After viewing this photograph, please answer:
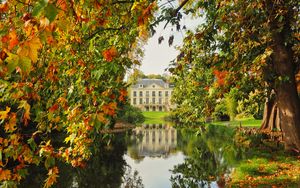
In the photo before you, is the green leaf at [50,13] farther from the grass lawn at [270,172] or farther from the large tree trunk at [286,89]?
the large tree trunk at [286,89]

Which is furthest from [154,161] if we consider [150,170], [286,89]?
[286,89]

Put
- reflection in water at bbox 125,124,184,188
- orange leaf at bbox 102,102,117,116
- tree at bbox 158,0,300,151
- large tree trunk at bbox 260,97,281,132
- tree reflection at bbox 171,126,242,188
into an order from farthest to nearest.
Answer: large tree trunk at bbox 260,97,281,132, reflection in water at bbox 125,124,184,188, tree reflection at bbox 171,126,242,188, tree at bbox 158,0,300,151, orange leaf at bbox 102,102,117,116

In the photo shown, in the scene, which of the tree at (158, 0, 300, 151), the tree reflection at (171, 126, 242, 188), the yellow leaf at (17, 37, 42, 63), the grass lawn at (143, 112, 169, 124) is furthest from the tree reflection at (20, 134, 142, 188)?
the grass lawn at (143, 112, 169, 124)

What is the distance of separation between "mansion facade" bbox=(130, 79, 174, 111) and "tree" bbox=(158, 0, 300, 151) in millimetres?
108829

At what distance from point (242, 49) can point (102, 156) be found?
47.1ft

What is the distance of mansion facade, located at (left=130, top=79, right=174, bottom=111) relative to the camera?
122125 millimetres

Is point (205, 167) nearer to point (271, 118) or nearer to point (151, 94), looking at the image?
point (271, 118)

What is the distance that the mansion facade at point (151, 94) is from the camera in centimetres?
12212

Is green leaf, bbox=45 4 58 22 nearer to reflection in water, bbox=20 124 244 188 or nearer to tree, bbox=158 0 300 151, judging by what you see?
tree, bbox=158 0 300 151

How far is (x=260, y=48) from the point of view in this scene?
34.3 feet

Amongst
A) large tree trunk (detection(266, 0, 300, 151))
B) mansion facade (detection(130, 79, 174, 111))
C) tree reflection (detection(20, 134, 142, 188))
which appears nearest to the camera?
large tree trunk (detection(266, 0, 300, 151))

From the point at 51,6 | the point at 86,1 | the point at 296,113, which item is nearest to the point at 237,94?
the point at 296,113

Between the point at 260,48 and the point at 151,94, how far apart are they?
112 meters

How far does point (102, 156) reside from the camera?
71.4 ft
